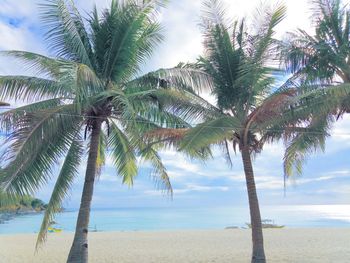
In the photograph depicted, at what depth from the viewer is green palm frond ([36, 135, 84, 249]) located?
9.59 metres

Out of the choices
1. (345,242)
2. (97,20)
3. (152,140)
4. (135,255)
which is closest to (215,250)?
(135,255)

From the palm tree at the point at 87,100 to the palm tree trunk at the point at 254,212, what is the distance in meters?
1.30

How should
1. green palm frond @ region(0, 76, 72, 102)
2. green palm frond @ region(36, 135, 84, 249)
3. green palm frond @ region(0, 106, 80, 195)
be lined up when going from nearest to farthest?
green palm frond @ region(0, 106, 80, 195) < green palm frond @ region(0, 76, 72, 102) < green palm frond @ region(36, 135, 84, 249)

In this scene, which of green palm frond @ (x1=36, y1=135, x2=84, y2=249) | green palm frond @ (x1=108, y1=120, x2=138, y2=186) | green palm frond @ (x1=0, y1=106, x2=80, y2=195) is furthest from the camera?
green palm frond @ (x1=108, y1=120, x2=138, y2=186)

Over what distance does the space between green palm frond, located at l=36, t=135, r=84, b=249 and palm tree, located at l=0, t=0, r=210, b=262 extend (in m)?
0.02

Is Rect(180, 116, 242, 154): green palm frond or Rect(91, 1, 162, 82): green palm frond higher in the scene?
Rect(91, 1, 162, 82): green palm frond

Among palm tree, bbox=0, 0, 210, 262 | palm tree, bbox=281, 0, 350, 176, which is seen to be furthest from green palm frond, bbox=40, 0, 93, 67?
palm tree, bbox=281, 0, 350, 176

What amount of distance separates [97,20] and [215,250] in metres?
10.0

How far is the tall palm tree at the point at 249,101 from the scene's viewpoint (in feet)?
28.7

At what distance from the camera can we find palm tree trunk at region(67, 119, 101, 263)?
8883 millimetres

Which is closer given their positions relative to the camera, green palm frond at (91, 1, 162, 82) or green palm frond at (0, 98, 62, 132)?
green palm frond at (0, 98, 62, 132)

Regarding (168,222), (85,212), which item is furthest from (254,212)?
(168,222)

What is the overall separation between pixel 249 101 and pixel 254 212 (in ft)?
8.50

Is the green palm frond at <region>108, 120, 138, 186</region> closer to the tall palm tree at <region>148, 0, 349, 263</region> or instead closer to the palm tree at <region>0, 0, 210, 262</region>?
the palm tree at <region>0, 0, 210, 262</region>
